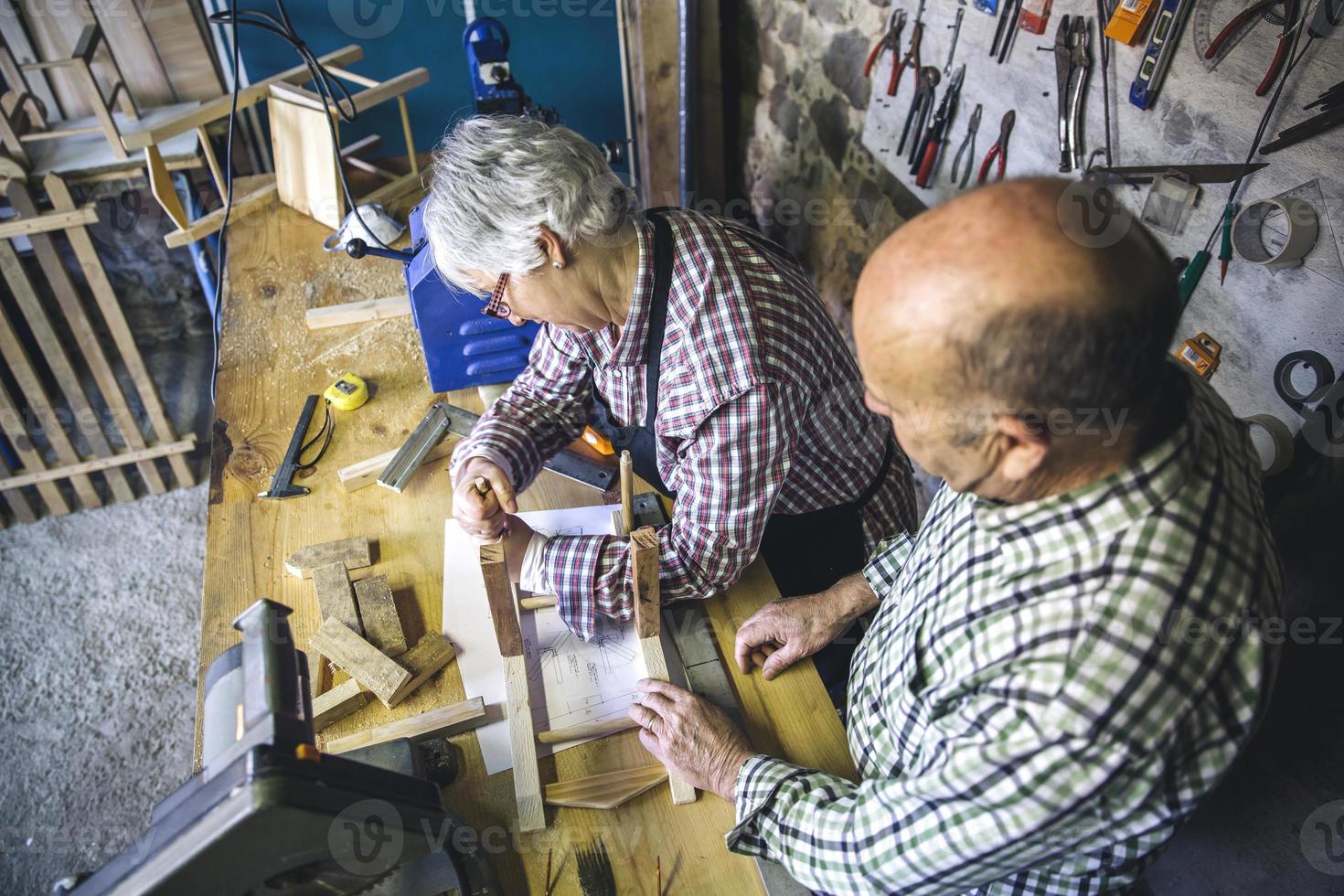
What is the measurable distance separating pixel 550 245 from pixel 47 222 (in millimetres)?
2281

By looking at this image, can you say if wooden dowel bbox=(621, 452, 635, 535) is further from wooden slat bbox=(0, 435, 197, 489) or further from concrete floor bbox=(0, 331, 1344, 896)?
wooden slat bbox=(0, 435, 197, 489)

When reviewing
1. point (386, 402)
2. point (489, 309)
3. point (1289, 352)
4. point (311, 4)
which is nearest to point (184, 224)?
point (386, 402)

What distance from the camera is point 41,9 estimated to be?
9.53ft

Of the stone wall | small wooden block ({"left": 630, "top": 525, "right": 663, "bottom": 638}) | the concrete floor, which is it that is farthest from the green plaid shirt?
the stone wall

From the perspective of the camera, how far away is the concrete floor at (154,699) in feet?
3.79

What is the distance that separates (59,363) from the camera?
304 cm

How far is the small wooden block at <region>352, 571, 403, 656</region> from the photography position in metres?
1.40

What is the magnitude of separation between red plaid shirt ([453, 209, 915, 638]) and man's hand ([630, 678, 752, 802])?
0.20m

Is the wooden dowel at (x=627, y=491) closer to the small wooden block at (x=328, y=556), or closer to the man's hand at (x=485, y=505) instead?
the man's hand at (x=485, y=505)

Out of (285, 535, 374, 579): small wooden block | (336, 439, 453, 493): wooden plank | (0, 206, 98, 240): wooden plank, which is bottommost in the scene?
(285, 535, 374, 579): small wooden block

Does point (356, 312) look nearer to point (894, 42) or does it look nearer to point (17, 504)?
point (894, 42)

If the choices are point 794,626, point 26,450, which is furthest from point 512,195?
point 26,450

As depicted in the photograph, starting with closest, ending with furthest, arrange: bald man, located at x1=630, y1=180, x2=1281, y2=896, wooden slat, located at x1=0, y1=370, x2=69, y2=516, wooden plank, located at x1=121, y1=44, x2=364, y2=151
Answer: bald man, located at x1=630, y1=180, x2=1281, y2=896 < wooden plank, located at x1=121, y1=44, x2=364, y2=151 < wooden slat, located at x1=0, y1=370, x2=69, y2=516

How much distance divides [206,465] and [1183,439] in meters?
3.69
